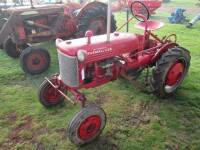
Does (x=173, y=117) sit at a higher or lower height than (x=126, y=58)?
lower

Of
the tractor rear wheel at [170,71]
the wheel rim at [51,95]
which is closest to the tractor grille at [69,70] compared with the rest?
the wheel rim at [51,95]

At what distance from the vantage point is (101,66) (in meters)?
3.80

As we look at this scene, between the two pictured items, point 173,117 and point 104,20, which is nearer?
point 173,117

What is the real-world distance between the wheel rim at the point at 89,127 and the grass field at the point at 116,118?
0.49 feet

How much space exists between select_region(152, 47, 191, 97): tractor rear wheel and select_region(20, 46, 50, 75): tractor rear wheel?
2.43m

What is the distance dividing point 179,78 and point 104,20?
272 cm

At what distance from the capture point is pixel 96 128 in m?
3.52

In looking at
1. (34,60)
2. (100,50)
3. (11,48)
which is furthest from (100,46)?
(11,48)

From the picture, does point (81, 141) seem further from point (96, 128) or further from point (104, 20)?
point (104, 20)

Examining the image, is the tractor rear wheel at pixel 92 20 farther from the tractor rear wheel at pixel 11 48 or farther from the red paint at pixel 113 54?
the red paint at pixel 113 54

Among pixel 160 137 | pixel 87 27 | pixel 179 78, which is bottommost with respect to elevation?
pixel 160 137

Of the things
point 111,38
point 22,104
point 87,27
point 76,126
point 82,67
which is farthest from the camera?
point 87,27

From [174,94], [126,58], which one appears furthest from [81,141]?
[174,94]

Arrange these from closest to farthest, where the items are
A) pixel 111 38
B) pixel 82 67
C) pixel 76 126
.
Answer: pixel 76 126 → pixel 82 67 → pixel 111 38
